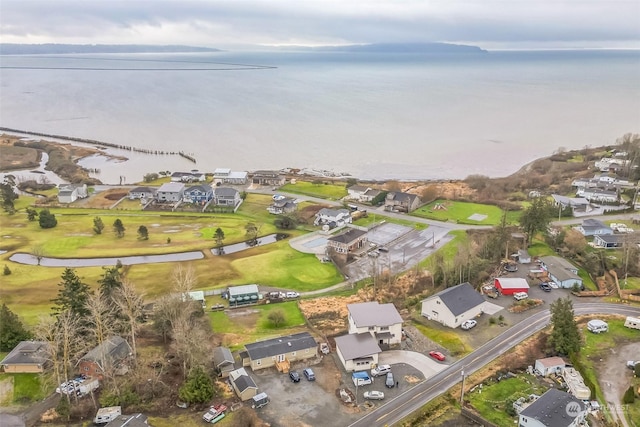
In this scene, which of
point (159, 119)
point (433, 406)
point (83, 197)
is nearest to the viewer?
point (433, 406)

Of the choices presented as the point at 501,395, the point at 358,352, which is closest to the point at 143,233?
the point at 358,352

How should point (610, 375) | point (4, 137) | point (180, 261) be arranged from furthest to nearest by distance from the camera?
point (4, 137) → point (180, 261) → point (610, 375)

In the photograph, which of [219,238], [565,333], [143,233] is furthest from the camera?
[143,233]

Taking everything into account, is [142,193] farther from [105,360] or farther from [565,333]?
[565,333]

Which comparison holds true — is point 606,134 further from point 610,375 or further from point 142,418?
point 142,418

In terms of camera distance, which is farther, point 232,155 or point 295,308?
point 232,155

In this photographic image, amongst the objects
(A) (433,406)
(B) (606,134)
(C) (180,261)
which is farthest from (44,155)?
(B) (606,134)

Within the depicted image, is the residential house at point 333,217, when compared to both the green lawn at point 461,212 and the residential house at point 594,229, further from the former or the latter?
the residential house at point 594,229

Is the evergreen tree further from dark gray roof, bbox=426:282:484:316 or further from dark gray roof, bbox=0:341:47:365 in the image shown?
dark gray roof, bbox=426:282:484:316
